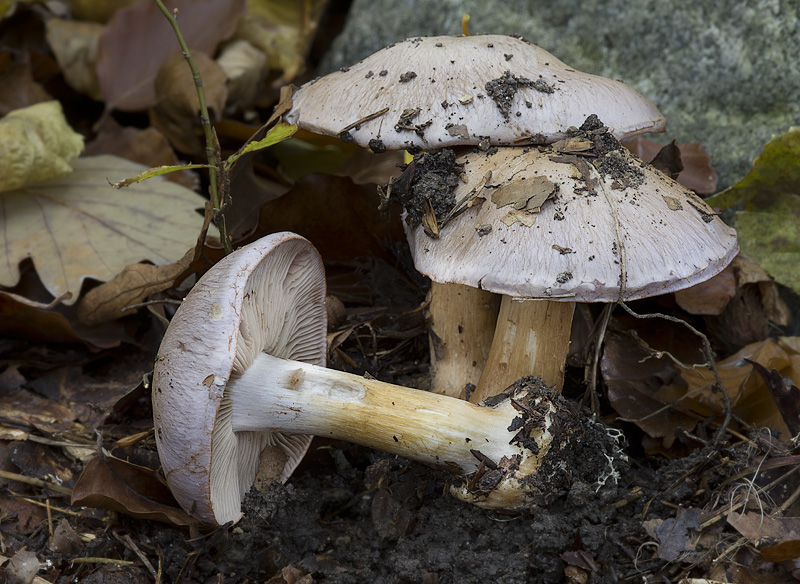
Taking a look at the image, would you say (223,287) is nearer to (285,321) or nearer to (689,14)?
(285,321)

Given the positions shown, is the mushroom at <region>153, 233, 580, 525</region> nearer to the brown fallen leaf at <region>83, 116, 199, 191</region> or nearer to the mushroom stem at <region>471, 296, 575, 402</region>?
the mushroom stem at <region>471, 296, 575, 402</region>

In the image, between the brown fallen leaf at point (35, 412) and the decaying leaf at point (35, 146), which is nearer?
the brown fallen leaf at point (35, 412)

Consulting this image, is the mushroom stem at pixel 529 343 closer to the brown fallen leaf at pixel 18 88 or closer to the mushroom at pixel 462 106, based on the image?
the mushroom at pixel 462 106

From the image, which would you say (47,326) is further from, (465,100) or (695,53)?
(695,53)

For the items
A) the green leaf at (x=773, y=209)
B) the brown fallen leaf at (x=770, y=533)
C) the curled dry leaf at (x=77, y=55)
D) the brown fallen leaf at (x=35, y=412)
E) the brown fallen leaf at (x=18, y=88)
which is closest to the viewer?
the brown fallen leaf at (x=770, y=533)

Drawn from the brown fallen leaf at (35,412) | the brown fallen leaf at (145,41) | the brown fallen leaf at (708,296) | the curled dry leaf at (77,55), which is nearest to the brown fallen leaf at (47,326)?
the brown fallen leaf at (35,412)

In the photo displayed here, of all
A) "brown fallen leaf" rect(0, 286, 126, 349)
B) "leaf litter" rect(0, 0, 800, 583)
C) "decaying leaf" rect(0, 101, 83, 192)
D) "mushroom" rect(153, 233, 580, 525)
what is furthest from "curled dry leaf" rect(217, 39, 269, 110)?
"mushroom" rect(153, 233, 580, 525)
